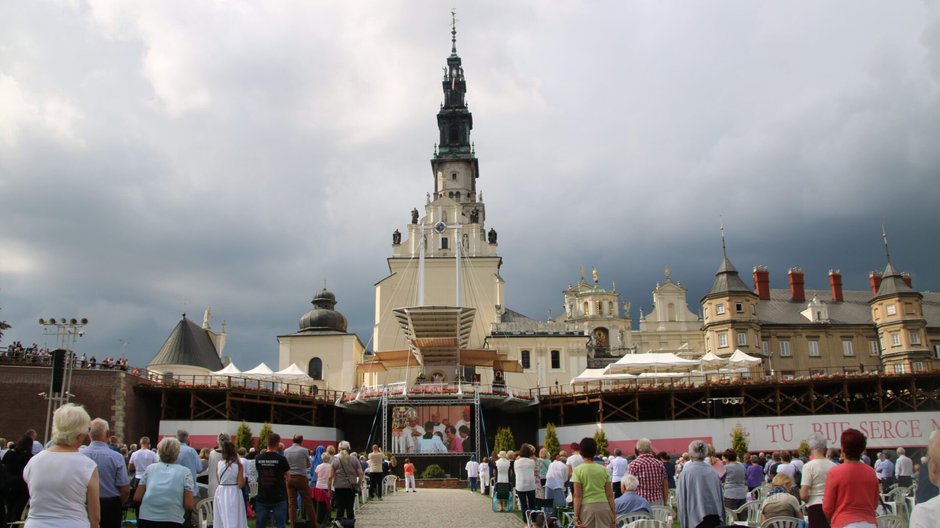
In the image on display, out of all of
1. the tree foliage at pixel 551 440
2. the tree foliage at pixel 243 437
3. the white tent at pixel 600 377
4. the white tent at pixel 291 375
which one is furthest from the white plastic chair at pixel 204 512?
the white tent at pixel 291 375

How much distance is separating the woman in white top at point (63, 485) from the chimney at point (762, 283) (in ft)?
223

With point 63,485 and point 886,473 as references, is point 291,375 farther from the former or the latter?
point 63,485

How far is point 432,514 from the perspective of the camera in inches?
788

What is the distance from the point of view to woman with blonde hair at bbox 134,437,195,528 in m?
8.23

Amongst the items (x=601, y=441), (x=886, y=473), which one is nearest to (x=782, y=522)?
(x=886, y=473)

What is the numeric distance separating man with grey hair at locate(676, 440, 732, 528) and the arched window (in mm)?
55141

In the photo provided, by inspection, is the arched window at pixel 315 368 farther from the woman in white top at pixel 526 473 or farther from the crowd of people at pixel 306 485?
the woman in white top at pixel 526 473

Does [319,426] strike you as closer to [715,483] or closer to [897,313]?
[715,483]

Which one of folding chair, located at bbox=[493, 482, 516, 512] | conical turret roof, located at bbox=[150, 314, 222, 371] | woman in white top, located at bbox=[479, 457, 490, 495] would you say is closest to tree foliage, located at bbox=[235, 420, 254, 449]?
conical turret roof, located at bbox=[150, 314, 222, 371]

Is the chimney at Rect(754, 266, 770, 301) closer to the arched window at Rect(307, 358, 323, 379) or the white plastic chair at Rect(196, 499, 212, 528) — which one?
the arched window at Rect(307, 358, 323, 379)

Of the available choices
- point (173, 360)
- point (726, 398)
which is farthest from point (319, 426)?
point (726, 398)

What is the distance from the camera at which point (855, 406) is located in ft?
158

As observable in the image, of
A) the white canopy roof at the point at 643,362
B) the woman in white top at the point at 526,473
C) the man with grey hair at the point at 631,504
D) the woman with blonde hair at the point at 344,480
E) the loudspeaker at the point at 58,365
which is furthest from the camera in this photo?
the white canopy roof at the point at 643,362

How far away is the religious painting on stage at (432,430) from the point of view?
45594 mm
